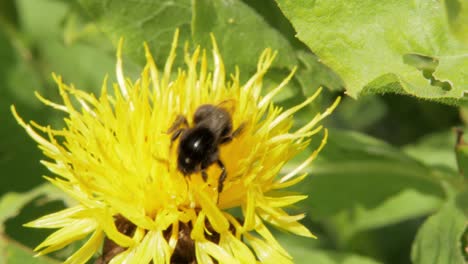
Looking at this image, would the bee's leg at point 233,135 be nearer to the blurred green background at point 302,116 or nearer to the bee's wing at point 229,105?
the bee's wing at point 229,105

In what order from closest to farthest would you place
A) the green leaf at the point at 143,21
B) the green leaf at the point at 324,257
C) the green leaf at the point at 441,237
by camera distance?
the green leaf at the point at 441,237, the green leaf at the point at 143,21, the green leaf at the point at 324,257

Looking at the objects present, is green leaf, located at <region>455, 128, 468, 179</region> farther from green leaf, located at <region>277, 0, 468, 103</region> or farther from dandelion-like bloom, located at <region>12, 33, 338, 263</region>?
dandelion-like bloom, located at <region>12, 33, 338, 263</region>

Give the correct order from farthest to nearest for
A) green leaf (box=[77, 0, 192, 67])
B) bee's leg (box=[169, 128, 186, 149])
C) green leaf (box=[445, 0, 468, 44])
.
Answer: green leaf (box=[77, 0, 192, 67]) < bee's leg (box=[169, 128, 186, 149]) < green leaf (box=[445, 0, 468, 44])

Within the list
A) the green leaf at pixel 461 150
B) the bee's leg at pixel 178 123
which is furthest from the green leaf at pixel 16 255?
the green leaf at pixel 461 150

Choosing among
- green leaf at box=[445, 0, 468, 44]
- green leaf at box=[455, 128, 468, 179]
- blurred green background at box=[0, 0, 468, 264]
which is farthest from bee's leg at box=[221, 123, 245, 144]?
green leaf at box=[455, 128, 468, 179]

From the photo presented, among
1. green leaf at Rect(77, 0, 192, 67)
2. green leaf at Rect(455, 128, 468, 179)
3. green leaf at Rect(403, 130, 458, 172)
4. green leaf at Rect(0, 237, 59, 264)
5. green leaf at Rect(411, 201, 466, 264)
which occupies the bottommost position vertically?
green leaf at Rect(403, 130, 458, 172)

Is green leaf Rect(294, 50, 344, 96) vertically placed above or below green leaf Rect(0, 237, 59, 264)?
below

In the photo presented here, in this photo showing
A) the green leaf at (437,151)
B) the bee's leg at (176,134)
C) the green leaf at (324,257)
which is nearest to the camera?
the bee's leg at (176,134)

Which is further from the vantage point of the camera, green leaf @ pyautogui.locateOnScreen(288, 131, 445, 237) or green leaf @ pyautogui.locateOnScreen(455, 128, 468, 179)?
green leaf @ pyautogui.locateOnScreen(288, 131, 445, 237)
